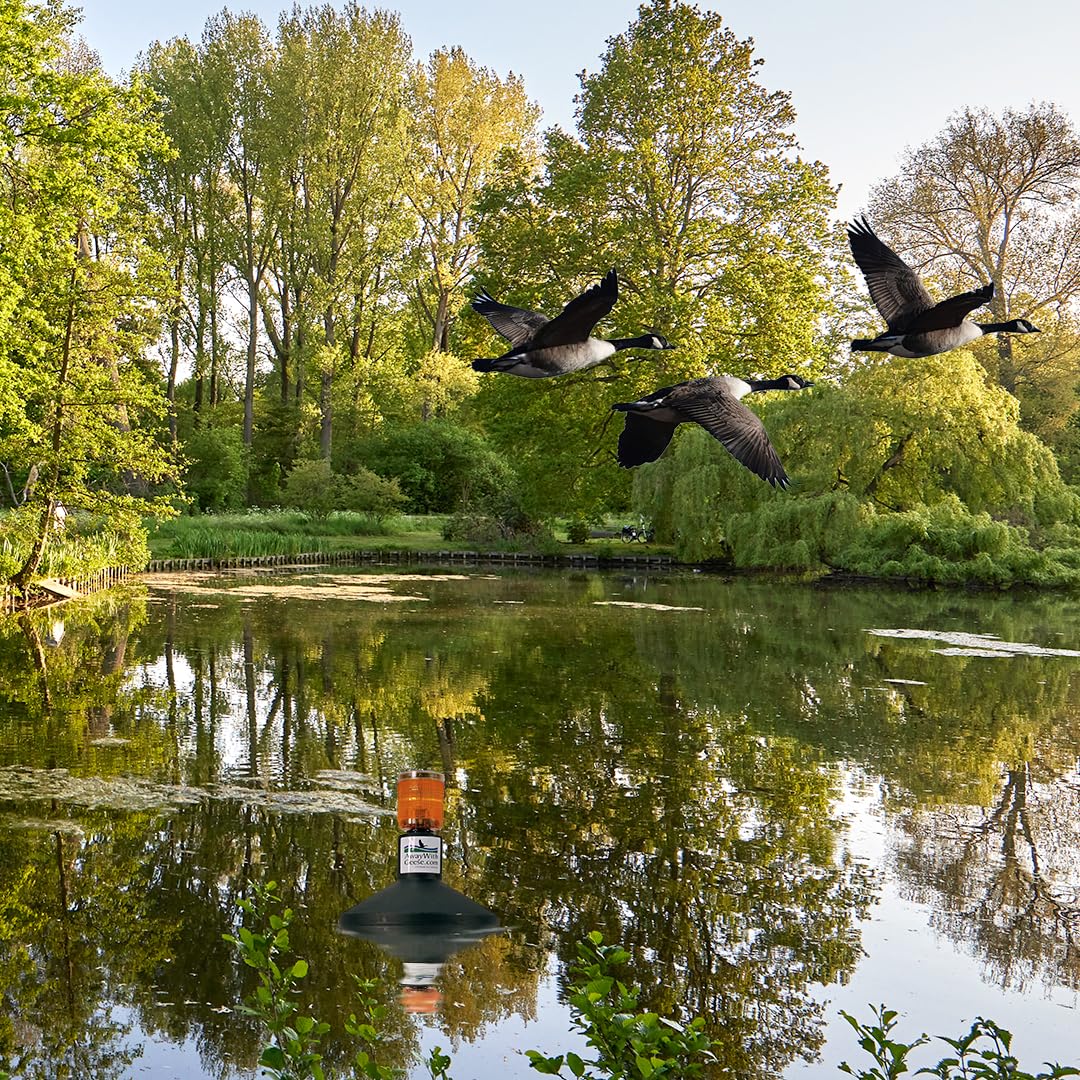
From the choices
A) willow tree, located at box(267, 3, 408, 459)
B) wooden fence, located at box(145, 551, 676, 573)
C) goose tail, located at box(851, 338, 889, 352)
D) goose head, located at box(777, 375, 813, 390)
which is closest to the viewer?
goose tail, located at box(851, 338, 889, 352)

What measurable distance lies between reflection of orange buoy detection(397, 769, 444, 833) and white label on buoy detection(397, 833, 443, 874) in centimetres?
9

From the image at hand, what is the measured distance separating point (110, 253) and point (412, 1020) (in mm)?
15519

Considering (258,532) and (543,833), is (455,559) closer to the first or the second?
(258,532)

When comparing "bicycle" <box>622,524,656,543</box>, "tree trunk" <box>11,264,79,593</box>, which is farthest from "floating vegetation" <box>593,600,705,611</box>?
"bicycle" <box>622,524,656,543</box>

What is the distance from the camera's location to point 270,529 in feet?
93.8

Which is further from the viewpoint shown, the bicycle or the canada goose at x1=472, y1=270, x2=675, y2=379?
the bicycle

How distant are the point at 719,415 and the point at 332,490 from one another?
91.8ft

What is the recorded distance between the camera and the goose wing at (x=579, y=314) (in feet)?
5.73

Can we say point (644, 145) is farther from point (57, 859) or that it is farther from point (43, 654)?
point (57, 859)

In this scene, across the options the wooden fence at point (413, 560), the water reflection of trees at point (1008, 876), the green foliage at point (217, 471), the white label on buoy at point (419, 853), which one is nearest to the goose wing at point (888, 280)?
the white label on buoy at point (419, 853)

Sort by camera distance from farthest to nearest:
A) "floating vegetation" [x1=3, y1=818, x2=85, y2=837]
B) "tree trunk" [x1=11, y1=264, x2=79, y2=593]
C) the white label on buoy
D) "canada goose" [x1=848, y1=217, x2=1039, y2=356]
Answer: "tree trunk" [x1=11, y1=264, x2=79, y2=593] → "floating vegetation" [x1=3, y1=818, x2=85, y2=837] → the white label on buoy → "canada goose" [x1=848, y1=217, x2=1039, y2=356]

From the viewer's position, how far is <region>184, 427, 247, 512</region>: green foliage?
106 ft

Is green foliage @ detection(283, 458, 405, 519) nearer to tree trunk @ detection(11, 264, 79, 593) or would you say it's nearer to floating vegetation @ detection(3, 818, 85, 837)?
tree trunk @ detection(11, 264, 79, 593)

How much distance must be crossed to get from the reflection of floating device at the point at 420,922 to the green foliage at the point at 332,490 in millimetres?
24902
